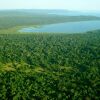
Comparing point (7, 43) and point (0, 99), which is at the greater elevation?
point (7, 43)

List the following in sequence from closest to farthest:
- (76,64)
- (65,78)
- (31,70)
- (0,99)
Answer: (0,99) → (65,78) → (31,70) → (76,64)

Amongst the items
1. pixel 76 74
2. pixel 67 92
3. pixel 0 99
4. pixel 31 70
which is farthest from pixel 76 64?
pixel 0 99

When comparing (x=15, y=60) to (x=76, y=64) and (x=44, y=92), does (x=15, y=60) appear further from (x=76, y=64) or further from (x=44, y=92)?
(x=44, y=92)

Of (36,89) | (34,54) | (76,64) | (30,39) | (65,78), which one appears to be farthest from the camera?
(30,39)

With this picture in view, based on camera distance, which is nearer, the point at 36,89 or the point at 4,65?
the point at 36,89
